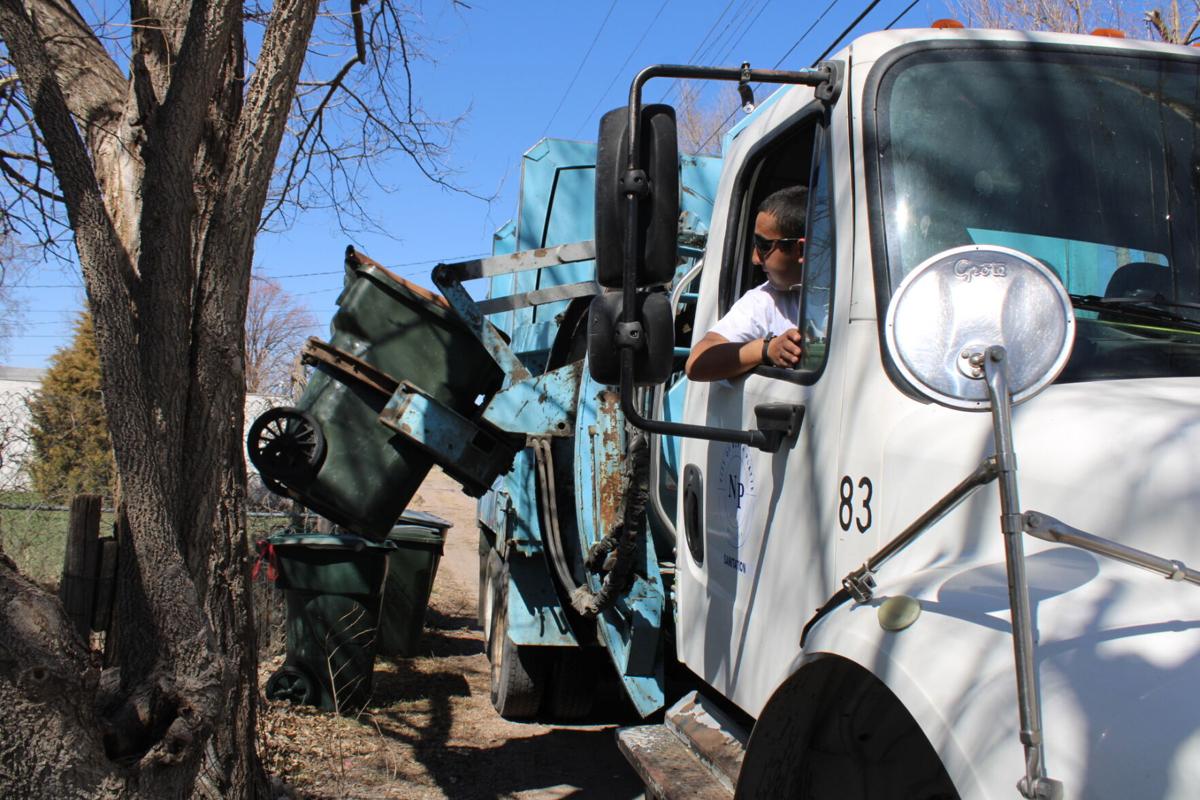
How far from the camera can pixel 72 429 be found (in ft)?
26.5

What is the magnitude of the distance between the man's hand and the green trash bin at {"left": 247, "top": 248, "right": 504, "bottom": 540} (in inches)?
96.4

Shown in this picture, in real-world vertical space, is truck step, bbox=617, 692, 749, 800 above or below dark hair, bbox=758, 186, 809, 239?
below

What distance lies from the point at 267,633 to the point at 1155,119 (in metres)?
6.77

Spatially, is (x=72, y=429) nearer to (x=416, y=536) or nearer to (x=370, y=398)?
(x=416, y=536)

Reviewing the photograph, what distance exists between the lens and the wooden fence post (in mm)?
4152

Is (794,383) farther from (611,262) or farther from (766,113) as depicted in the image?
(766,113)

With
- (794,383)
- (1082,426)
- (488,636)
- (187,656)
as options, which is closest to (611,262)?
(794,383)

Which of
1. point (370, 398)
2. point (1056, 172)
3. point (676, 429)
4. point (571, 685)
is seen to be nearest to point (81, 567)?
point (370, 398)

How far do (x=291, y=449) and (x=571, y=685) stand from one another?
1.79 m

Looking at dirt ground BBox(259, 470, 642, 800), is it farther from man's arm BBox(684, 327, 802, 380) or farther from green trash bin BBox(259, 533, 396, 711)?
man's arm BBox(684, 327, 802, 380)

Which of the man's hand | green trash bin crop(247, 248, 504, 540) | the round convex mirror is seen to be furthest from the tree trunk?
the round convex mirror

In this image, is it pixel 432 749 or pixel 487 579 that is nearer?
pixel 432 749

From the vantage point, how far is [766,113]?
310 cm

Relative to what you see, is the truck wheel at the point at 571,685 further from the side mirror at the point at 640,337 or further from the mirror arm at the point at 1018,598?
the mirror arm at the point at 1018,598
